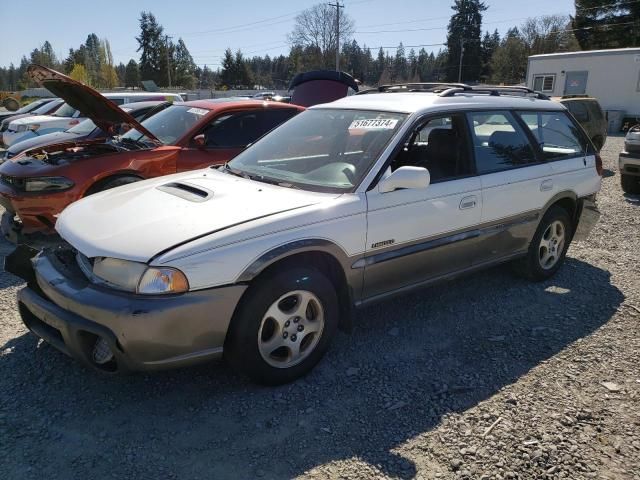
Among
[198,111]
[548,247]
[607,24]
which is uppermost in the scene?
[607,24]

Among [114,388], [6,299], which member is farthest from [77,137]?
[114,388]

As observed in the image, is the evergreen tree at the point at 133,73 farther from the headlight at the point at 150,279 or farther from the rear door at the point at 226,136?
the headlight at the point at 150,279

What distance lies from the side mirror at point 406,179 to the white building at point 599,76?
24626mm

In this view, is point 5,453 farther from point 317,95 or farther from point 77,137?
point 317,95

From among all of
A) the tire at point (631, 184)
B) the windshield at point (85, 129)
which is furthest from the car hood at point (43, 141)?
the tire at point (631, 184)

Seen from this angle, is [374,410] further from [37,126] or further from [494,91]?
[37,126]

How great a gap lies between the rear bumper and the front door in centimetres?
176

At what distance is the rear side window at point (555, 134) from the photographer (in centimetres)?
463

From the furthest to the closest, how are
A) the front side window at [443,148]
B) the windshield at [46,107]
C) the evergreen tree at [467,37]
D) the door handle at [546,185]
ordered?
the evergreen tree at [467,37] < the windshield at [46,107] < the door handle at [546,185] < the front side window at [443,148]

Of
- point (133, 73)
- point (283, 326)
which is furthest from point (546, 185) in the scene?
point (133, 73)

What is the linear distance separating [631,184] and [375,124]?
7.33m

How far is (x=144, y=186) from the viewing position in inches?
145

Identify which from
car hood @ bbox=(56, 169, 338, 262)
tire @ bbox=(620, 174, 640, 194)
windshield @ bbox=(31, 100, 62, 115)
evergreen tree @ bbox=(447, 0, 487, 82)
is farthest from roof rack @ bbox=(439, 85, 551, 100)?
evergreen tree @ bbox=(447, 0, 487, 82)

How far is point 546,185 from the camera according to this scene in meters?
4.52
